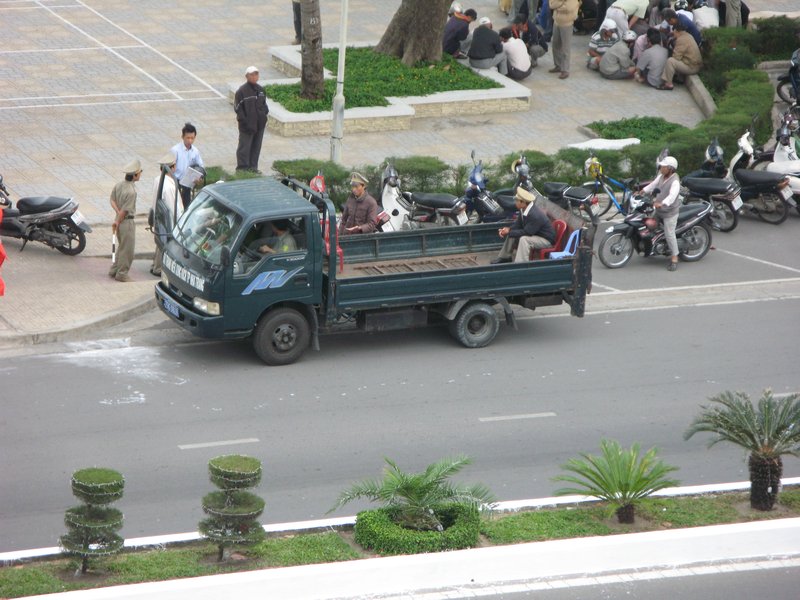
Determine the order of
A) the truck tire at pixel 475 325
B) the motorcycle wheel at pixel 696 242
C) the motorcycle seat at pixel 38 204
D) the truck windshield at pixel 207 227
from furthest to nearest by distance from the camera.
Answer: the motorcycle wheel at pixel 696 242 < the motorcycle seat at pixel 38 204 < the truck tire at pixel 475 325 < the truck windshield at pixel 207 227

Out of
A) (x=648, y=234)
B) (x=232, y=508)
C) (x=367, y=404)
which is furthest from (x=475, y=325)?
(x=232, y=508)

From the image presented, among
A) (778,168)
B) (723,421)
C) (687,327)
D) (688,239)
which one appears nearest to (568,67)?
(778,168)

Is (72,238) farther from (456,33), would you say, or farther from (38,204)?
(456,33)

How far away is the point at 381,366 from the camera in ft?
49.3

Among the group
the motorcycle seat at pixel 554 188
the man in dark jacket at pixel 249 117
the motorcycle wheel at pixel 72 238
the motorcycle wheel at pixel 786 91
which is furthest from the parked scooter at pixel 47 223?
the motorcycle wheel at pixel 786 91

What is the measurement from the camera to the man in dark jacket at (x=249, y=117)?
21.0m

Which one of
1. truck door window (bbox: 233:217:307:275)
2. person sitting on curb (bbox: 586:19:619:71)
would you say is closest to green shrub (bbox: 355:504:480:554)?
truck door window (bbox: 233:217:307:275)

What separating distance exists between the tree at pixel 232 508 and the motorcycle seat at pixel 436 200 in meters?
9.18

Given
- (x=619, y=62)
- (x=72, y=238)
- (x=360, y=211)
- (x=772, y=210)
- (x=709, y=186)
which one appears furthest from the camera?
(x=619, y=62)

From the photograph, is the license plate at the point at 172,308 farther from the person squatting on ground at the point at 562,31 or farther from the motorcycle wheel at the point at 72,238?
the person squatting on ground at the point at 562,31

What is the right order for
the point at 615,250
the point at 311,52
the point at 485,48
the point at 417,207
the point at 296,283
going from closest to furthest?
the point at 296,283, the point at 417,207, the point at 615,250, the point at 311,52, the point at 485,48

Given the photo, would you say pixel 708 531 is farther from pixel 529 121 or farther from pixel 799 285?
pixel 529 121

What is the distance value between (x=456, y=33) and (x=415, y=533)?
18928 mm

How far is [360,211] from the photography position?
1680 cm
